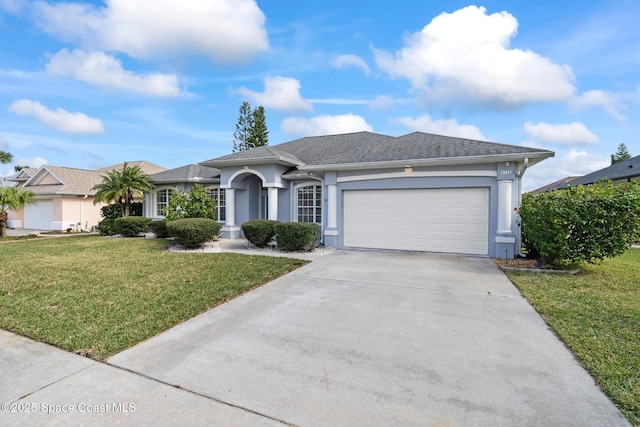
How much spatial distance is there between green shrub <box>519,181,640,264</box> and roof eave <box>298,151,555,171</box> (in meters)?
1.51

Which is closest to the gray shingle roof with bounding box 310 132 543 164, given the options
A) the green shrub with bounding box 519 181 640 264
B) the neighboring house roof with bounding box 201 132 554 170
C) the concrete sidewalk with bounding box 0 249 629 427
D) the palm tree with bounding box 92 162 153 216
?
the neighboring house roof with bounding box 201 132 554 170

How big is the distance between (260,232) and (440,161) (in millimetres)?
6452

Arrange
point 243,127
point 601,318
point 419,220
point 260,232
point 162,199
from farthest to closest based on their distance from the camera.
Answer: point 243,127 < point 162,199 < point 260,232 < point 419,220 < point 601,318

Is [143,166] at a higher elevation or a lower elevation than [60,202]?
higher

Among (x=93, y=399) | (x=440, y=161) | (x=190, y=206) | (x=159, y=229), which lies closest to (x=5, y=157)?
(x=159, y=229)

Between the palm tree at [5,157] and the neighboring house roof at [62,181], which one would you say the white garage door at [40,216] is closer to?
the neighboring house roof at [62,181]

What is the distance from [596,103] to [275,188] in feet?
53.9

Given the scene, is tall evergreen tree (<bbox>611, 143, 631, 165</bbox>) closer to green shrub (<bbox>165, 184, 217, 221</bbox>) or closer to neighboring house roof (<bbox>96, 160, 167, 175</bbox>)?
green shrub (<bbox>165, 184, 217, 221</bbox>)

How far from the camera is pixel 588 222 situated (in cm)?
698

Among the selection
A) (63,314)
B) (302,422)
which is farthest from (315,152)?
(302,422)

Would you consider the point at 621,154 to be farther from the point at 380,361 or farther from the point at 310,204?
the point at 380,361

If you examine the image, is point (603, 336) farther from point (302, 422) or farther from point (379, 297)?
point (302, 422)

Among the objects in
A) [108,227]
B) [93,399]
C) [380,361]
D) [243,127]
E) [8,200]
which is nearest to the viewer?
[93,399]

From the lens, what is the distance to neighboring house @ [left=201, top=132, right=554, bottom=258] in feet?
30.0
